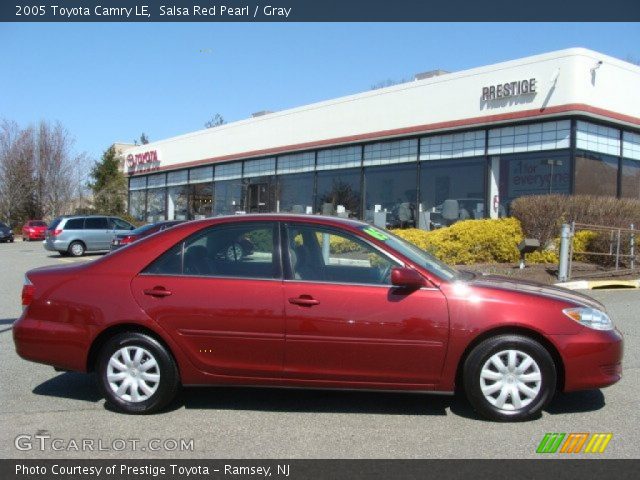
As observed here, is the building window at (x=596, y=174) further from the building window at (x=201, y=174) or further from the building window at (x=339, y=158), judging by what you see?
the building window at (x=201, y=174)

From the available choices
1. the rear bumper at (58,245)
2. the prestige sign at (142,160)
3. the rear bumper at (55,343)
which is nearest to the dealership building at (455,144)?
the rear bumper at (58,245)

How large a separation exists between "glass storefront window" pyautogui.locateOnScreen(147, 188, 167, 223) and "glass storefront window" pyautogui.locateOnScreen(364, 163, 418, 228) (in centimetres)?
1651

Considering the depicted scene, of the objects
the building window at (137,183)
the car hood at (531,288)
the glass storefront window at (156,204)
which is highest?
the building window at (137,183)

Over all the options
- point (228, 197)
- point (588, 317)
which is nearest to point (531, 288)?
point (588, 317)

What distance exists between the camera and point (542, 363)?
487cm

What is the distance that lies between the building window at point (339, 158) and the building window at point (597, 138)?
25.7 ft

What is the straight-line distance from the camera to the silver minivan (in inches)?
966

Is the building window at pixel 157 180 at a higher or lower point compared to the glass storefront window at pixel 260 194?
higher

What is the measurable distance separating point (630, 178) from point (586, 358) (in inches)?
576

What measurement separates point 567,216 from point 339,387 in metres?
11.4

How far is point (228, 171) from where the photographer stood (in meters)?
29.1

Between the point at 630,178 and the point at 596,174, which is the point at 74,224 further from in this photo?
the point at 630,178

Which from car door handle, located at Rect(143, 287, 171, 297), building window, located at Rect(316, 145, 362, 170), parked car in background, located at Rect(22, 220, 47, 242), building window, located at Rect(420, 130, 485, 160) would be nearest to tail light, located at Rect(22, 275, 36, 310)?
car door handle, located at Rect(143, 287, 171, 297)

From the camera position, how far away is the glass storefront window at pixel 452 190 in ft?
59.3
